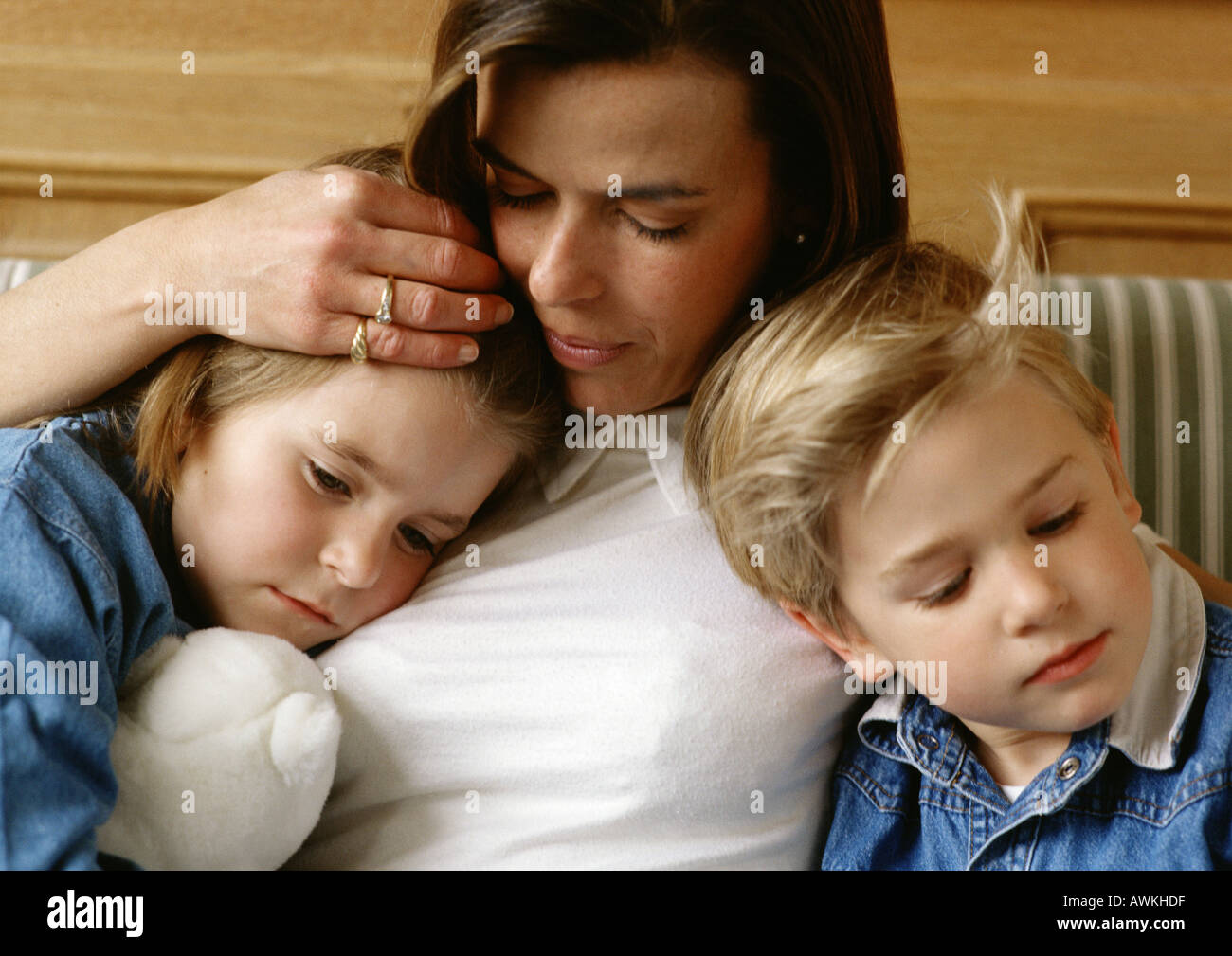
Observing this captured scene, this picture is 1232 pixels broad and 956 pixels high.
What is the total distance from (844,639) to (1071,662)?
0.20 meters

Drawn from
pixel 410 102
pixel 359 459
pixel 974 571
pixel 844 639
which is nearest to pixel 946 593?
pixel 974 571

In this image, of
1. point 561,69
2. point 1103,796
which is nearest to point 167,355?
point 561,69

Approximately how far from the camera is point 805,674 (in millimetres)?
1062

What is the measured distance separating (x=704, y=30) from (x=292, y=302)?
44 cm

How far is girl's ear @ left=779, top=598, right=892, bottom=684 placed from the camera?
1048 mm

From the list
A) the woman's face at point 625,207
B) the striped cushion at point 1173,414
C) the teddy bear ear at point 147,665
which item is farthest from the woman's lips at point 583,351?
the striped cushion at point 1173,414

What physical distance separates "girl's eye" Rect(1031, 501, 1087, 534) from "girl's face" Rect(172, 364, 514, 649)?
20.3 inches

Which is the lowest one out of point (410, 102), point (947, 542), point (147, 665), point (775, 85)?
point (147, 665)

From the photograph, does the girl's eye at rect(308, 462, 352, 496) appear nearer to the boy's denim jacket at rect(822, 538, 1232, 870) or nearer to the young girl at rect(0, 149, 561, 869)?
the young girl at rect(0, 149, 561, 869)

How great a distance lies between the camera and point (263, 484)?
1.07 m

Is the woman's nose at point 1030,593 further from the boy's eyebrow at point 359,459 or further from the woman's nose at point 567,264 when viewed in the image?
the boy's eyebrow at point 359,459

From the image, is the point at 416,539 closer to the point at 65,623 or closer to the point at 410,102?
the point at 65,623

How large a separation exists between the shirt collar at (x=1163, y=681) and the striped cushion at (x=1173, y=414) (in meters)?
0.58
